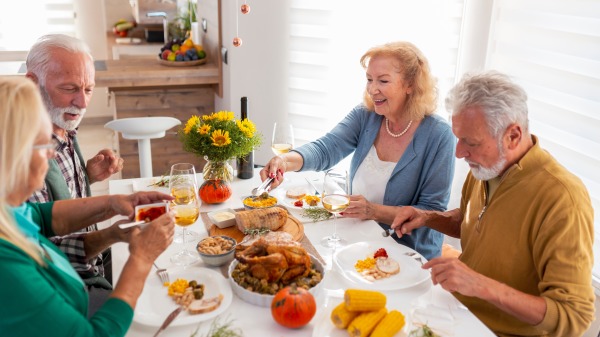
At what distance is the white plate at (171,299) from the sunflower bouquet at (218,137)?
0.64 metres

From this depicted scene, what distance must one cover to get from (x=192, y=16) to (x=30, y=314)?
13.4ft

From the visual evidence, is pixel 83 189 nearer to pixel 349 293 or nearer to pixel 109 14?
pixel 349 293

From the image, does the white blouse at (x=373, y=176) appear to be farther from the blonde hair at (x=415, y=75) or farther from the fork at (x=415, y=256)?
the fork at (x=415, y=256)

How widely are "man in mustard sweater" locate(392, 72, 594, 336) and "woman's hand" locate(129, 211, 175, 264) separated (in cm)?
73

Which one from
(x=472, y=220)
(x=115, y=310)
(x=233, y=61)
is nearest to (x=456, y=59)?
(x=233, y=61)

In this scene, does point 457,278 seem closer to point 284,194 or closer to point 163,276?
point 163,276

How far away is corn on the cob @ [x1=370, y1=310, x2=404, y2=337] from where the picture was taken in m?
1.29

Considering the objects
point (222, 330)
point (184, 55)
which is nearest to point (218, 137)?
point (222, 330)

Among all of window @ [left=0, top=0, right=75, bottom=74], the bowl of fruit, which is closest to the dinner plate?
the bowl of fruit

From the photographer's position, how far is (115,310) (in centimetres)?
123

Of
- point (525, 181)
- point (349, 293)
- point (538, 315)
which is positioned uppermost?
point (525, 181)

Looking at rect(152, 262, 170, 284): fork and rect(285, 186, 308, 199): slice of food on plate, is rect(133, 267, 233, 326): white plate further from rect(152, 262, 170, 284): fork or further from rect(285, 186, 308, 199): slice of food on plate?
rect(285, 186, 308, 199): slice of food on plate

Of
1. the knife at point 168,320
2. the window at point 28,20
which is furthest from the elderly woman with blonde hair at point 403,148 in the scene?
the window at point 28,20

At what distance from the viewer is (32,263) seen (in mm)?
1144
